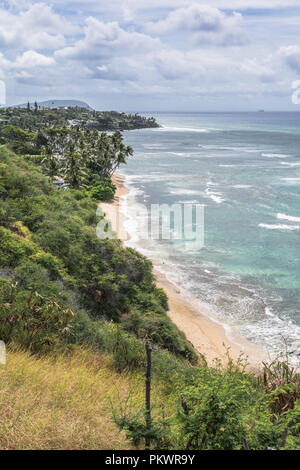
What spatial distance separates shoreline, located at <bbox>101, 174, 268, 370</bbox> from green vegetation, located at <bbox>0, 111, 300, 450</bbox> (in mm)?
1723

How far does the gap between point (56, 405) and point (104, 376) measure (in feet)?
6.77

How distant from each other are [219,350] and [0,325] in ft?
45.9

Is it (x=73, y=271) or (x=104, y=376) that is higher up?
(x=104, y=376)

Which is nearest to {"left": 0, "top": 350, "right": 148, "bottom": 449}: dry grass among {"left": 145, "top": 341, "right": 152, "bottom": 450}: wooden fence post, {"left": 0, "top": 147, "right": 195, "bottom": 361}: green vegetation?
{"left": 145, "top": 341, "right": 152, "bottom": 450}: wooden fence post

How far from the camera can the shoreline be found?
19906 millimetres

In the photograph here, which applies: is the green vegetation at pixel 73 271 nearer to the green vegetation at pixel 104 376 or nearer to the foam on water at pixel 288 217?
the green vegetation at pixel 104 376

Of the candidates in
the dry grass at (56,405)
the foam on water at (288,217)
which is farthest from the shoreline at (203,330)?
the foam on water at (288,217)

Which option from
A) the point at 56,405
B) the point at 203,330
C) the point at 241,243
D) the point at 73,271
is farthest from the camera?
the point at 241,243

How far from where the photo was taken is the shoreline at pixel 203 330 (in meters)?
19.9

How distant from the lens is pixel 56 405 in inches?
244

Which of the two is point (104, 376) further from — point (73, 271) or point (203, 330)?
point (203, 330)

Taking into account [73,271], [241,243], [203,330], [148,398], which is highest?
[148,398]

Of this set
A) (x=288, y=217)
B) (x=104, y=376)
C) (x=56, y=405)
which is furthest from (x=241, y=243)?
(x=56, y=405)

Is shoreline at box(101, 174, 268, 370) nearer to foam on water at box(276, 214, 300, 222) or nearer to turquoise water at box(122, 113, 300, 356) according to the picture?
turquoise water at box(122, 113, 300, 356)
